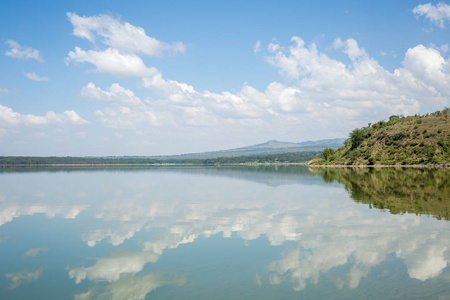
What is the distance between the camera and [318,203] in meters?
30.8

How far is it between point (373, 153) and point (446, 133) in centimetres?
2306

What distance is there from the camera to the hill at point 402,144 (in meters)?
105

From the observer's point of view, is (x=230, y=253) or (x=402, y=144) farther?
(x=402, y=144)

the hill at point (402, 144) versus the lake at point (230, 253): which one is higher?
the hill at point (402, 144)

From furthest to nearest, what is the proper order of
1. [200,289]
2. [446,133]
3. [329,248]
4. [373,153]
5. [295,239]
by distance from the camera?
[373,153]
[446,133]
[295,239]
[329,248]
[200,289]

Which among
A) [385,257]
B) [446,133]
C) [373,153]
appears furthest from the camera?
[373,153]

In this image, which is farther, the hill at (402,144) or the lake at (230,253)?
the hill at (402,144)

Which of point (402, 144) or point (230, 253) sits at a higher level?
point (402, 144)

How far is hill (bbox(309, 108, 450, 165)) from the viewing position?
105 m

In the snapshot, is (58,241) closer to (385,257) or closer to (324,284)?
(324,284)

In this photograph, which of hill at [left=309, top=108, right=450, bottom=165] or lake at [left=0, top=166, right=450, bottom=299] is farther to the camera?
hill at [left=309, top=108, right=450, bottom=165]

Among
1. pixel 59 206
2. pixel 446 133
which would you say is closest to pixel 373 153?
pixel 446 133

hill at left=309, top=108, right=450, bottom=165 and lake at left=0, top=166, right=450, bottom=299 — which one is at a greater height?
hill at left=309, top=108, right=450, bottom=165

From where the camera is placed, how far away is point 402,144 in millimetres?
116750
